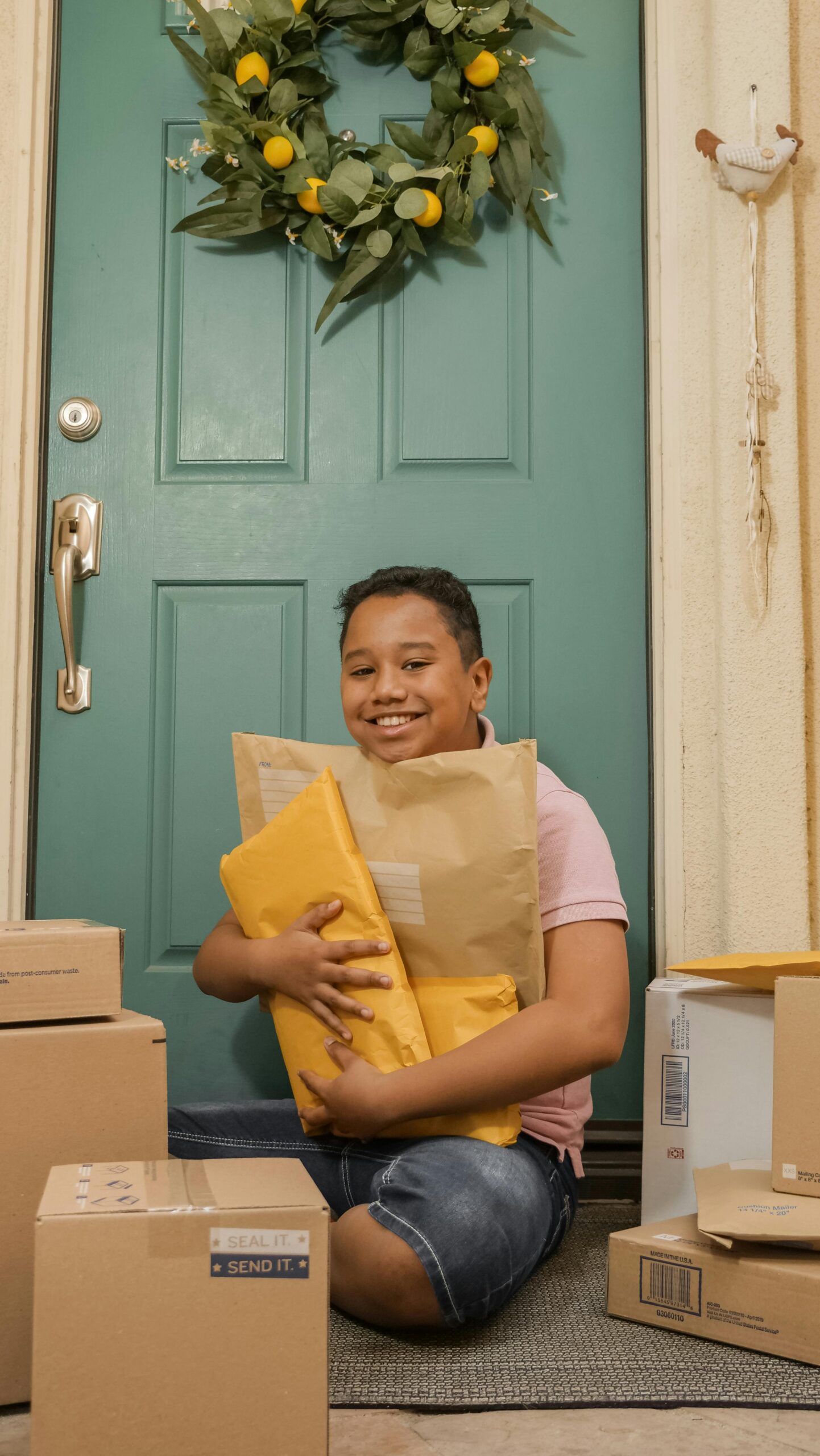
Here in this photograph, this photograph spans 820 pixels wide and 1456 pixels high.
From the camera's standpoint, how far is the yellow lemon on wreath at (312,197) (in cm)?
159

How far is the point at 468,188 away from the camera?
158 cm

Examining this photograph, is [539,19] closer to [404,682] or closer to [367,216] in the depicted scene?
[367,216]

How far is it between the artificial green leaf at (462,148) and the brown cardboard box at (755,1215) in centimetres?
143

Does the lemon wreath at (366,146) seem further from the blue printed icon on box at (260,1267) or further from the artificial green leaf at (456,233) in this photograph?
the blue printed icon on box at (260,1267)

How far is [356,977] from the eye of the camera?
110cm

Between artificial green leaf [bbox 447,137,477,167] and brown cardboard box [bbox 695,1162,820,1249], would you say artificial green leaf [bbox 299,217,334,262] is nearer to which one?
artificial green leaf [bbox 447,137,477,167]

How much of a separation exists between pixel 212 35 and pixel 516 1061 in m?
1.53

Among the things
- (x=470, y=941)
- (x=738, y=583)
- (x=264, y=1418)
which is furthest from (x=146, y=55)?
(x=264, y=1418)

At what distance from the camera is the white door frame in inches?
60.2

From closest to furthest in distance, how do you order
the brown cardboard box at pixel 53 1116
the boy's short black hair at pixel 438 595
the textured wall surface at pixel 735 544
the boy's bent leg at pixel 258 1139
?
the brown cardboard box at pixel 53 1116 → the boy's bent leg at pixel 258 1139 → the boy's short black hair at pixel 438 595 → the textured wall surface at pixel 735 544

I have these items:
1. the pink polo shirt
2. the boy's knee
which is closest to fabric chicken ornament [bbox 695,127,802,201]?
the pink polo shirt

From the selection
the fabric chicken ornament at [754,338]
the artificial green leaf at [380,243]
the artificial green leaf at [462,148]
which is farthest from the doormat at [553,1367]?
the artificial green leaf at [462,148]

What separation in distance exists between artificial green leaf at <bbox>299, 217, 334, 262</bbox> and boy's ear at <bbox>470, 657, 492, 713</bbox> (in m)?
0.70

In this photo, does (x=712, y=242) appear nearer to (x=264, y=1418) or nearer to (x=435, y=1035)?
(x=435, y=1035)
